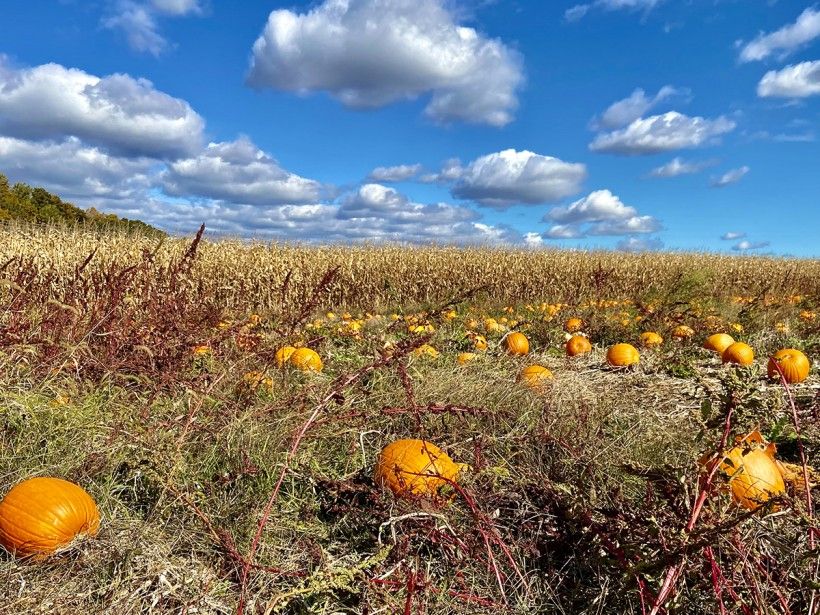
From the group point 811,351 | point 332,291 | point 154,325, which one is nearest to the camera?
point 154,325

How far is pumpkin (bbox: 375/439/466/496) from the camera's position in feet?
7.40

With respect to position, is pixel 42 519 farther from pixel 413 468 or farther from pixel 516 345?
pixel 516 345

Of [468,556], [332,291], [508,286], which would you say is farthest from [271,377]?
[508,286]

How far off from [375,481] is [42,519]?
124cm

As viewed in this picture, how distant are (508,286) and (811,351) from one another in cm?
1020

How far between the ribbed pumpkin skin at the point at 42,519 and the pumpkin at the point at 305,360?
1832 mm

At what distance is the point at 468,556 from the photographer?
6.73 ft

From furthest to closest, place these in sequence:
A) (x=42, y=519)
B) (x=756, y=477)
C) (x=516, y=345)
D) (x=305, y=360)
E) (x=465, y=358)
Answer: (x=516, y=345), (x=465, y=358), (x=305, y=360), (x=756, y=477), (x=42, y=519)

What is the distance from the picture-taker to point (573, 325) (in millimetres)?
6469

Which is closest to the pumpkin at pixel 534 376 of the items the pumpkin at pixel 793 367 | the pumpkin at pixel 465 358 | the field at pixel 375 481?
the field at pixel 375 481

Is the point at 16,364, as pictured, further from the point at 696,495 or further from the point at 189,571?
the point at 696,495

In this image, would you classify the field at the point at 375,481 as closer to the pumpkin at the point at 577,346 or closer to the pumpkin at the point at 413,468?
the pumpkin at the point at 413,468

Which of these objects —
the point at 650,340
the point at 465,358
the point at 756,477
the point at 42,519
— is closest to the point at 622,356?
the point at 650,340

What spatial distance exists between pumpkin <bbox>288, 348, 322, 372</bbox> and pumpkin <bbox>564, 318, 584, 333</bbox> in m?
3.34
